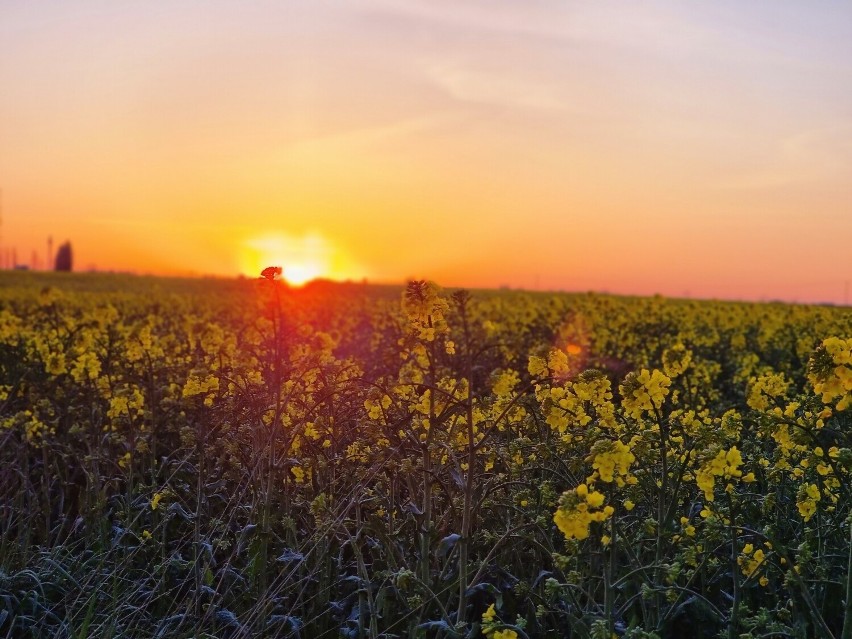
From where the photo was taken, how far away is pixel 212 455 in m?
6.43

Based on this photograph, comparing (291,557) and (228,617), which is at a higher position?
(291,557)

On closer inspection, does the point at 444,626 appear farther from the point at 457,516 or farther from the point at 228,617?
the point at 228,617

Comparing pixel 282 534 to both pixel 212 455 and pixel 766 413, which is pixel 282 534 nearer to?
pixel 212 455

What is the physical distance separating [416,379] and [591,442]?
7.71 ft

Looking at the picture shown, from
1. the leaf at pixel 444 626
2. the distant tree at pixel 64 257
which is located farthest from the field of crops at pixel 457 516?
the distant tree at pixel 64 257

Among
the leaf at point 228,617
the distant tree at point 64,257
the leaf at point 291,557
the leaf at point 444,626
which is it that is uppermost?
the distant tree at point 64,257

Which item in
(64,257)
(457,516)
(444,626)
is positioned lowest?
(444,626)

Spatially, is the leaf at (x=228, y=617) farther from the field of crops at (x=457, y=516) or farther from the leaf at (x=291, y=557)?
the leaf at (x=291, y=557)

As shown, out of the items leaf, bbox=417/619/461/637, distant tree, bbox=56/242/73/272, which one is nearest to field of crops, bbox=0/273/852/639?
leaf, bbox=417/619/461/637

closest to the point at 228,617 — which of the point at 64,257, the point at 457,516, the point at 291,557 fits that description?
the point at 291,557

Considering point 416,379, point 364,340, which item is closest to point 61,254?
point 364,340

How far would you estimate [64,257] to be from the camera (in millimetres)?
144000

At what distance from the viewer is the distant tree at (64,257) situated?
472ft

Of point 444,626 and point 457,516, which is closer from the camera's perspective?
point 444,626
